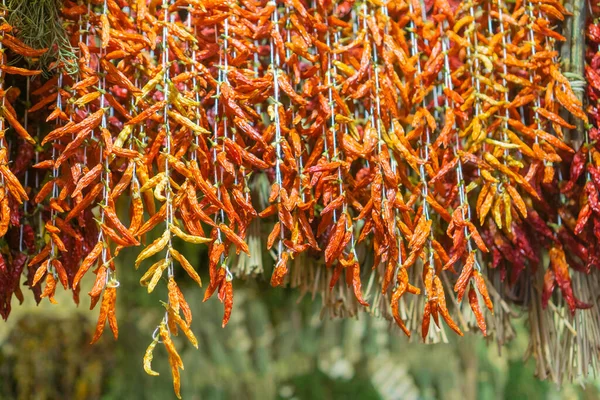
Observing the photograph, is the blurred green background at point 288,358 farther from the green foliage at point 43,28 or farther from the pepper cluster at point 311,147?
the green foliage at point 43,28

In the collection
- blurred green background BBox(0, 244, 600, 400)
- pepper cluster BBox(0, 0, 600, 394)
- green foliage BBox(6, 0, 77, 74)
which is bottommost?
blurred green background BBox(0, 244, 600, 400)

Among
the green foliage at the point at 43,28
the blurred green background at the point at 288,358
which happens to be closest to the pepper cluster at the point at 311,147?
the green foliage at the point at 43,28

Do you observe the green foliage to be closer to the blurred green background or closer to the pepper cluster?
the pepper cluster

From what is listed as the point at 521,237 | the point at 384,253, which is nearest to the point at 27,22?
the point at 384,253

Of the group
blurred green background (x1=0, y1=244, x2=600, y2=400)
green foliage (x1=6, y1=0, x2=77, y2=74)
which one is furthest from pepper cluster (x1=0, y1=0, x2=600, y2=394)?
blurred green background (x1=0, y1=244, x2=600, y2=400)

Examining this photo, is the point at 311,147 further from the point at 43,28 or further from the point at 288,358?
the point at 288,358

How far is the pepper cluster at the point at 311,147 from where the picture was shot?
1150mm

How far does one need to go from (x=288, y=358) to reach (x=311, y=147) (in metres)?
1.34

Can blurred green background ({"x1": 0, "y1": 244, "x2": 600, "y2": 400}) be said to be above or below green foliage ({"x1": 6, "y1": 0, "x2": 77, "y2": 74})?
below

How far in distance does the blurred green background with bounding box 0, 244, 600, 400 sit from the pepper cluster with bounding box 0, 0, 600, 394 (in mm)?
1082

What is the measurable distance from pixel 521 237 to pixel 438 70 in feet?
1.28

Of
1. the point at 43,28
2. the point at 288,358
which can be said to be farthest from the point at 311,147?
the point at 288,358

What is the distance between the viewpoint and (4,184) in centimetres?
114

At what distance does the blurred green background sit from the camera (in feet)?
8.01
